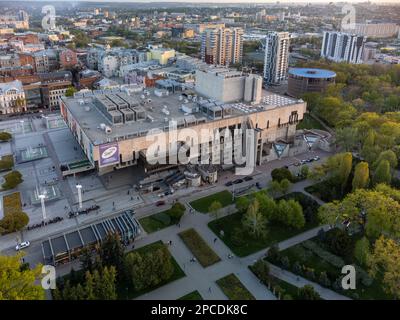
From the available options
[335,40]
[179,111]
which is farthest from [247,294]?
[335,40]

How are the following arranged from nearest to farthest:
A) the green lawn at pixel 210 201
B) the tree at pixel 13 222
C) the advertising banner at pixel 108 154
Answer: the tree at pixel 13 222
the advertising banner at pixel 108 154
the green lawn at pixel 210 201

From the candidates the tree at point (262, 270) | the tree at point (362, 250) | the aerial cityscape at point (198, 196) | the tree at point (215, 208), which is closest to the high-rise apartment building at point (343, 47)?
the aerial cityscape at point (198, 196)

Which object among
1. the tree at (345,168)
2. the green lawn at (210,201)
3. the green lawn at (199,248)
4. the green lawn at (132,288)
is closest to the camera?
the green lawn at (132,288)

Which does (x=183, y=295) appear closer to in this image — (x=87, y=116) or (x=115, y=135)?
(x=115, y=135)

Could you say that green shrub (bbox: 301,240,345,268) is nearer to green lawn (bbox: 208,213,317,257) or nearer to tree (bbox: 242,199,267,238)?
green lawn (bbox: 208,213,317,257)

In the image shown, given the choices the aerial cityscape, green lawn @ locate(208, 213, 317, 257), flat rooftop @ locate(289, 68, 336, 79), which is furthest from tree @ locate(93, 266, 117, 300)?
flat rooftop @ locate(289, 68, 336, 79)

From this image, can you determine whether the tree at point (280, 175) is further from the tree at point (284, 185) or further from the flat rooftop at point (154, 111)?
the flat rooftop at point (154, 111)

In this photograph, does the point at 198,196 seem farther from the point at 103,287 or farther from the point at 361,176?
the point at 361,176
